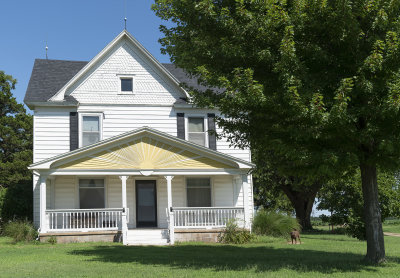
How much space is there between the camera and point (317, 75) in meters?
11.0

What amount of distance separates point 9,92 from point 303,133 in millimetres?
29656

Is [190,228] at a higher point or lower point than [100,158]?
lower

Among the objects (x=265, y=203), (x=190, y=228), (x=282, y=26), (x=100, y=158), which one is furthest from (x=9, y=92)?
(x=282, y=26)

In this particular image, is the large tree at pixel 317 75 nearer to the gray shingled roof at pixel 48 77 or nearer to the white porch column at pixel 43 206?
the white porch column at pixel 43 206

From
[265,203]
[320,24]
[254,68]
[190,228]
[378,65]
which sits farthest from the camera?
[265,203]

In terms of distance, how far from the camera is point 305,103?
10250mm

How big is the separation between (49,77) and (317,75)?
658 inches

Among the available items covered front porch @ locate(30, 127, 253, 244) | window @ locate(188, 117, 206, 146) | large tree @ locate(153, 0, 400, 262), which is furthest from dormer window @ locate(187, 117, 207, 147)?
large tree @ locate(153, 0, 400, 262)

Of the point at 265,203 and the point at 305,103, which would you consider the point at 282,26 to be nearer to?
the point at 305,103

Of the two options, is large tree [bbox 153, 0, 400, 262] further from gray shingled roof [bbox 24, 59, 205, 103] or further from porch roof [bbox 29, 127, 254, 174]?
gray shingled roof [bbox 24, 59, 205, 103]

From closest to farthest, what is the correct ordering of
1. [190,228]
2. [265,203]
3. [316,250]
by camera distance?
[316,250] → [190,228] → [265,203]

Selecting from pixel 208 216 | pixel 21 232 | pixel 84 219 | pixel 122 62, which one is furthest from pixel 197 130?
pixel 21 232

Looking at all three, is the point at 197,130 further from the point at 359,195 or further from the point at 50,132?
the point at 359,195

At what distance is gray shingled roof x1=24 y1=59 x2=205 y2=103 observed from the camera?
2216 cm
